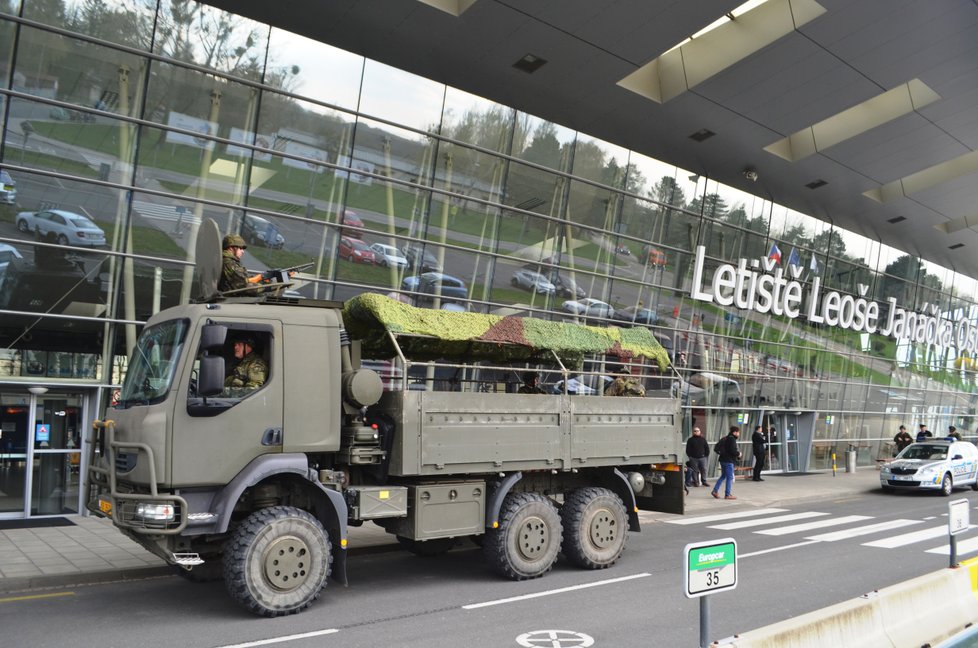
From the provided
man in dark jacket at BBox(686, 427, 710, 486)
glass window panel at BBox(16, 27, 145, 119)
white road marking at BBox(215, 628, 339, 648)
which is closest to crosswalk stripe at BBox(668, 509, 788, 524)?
man in dark jacket at BBox(686, 427, 710, 486)

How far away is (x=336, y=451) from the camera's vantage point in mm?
7859

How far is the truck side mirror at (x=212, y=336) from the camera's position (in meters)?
7.09

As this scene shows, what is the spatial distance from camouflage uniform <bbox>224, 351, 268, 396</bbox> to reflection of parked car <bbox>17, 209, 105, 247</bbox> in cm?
754

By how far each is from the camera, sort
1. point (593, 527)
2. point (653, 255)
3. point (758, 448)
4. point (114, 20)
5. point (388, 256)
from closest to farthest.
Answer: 1. point (593, 527)
2. point (114, 20)
3. point (388, 256)
4. point (758, 448)
5. point (653, 255)

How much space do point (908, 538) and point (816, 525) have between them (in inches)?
73.5

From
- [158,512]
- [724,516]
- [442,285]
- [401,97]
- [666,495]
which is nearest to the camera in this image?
[158,512]

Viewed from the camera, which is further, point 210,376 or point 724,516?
point 724,516

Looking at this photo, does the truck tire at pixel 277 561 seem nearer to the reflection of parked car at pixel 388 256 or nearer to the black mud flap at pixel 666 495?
the black mud flap at pixel 666 495

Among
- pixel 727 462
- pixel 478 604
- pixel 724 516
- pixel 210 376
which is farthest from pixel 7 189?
pixel 727 462

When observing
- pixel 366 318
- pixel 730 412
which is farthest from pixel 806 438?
pixel 366 318

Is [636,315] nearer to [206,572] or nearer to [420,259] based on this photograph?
[420,259]

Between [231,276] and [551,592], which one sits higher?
[231,276]

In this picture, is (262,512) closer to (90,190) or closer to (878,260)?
(90,190)

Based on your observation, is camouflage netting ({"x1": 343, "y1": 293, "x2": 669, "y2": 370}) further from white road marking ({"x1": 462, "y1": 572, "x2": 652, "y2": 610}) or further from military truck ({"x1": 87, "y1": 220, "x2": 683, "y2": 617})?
white road marking ({"x1": 462, "y1": 572, "x2": 652, "y2": 610})
